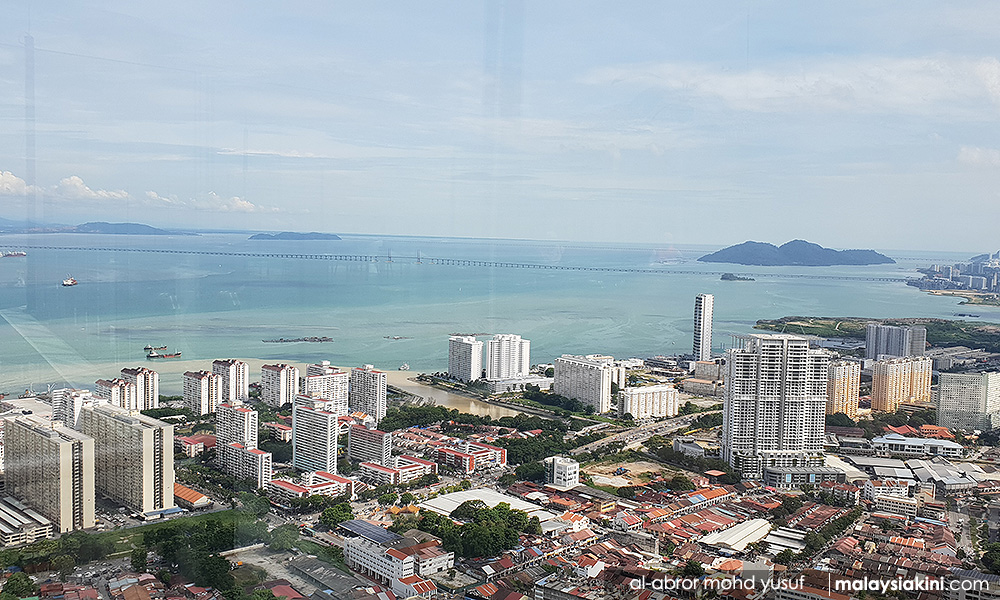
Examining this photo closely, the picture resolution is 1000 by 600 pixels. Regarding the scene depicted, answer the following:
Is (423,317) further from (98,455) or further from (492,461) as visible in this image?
(98,455)

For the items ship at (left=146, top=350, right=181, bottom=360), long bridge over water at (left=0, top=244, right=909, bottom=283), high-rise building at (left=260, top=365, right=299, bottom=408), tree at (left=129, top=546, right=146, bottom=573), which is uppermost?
long bridge over water at (left=0, top=244, right=909, bottom=283)

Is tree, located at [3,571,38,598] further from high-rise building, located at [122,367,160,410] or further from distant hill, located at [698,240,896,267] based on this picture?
distant hill, located at [698,240,896,267]

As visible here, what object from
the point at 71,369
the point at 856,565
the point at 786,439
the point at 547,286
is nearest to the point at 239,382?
the point at 71,369

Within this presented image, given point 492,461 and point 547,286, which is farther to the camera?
point 547,286

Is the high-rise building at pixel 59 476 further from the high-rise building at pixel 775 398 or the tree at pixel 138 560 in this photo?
the high-rise building at pixel 775 398

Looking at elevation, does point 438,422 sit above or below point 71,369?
below

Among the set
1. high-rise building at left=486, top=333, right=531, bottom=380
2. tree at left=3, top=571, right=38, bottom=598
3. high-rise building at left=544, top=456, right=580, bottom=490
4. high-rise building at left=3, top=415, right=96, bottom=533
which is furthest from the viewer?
high-rise building at left=486, top=333, right=531, bottom=380

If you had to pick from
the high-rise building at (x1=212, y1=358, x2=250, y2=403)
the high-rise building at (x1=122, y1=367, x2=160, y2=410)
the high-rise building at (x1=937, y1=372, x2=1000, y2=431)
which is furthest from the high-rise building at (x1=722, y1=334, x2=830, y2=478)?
the high-rise building at (x1=122, y1=367, x2=160, y2=410)
